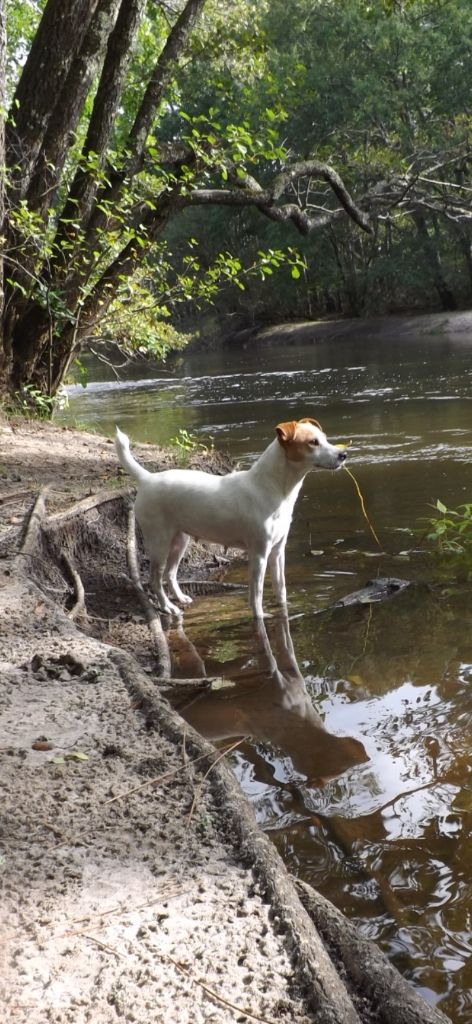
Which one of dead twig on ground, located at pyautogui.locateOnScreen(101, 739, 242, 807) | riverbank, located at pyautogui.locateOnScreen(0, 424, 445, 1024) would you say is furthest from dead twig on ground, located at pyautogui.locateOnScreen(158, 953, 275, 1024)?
dead twig on ground, located at pyautogui.locateOnScreen(101, 739, 242, 807)

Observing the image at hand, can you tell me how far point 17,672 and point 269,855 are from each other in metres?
1.82

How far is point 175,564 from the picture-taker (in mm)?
6113

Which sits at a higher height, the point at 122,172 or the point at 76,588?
the point at 122,172

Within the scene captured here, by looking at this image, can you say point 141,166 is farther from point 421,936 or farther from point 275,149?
point 421,936

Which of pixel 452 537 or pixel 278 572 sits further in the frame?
pixel 452 537

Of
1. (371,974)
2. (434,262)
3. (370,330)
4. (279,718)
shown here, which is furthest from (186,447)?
(434,262)

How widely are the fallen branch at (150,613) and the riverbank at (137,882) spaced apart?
0.59m

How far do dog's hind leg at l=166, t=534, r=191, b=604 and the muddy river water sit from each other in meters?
0.17

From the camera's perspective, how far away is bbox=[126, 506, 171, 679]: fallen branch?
15.0ft

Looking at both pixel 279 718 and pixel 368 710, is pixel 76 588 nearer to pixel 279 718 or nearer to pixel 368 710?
pixel 279 718

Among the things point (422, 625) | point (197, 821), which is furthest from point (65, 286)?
point (197, 821)

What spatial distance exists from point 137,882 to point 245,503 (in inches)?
132

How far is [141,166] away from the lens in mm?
10320

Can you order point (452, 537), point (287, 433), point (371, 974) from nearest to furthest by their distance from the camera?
point (371, 974), point (287, 433), point (452, 537)
